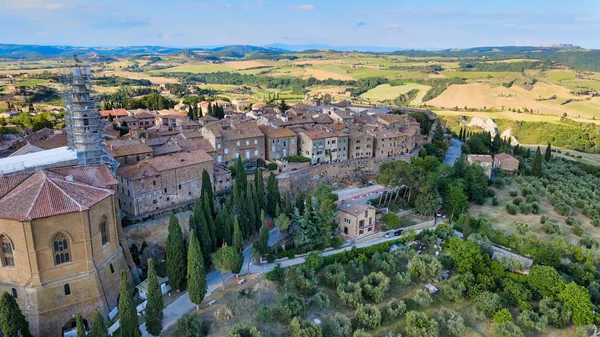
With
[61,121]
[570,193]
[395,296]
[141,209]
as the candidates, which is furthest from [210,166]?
[570,193]

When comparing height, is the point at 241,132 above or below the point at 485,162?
above

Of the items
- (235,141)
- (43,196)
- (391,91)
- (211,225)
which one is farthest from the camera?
(391,91)

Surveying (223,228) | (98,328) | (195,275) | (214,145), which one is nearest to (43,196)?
(98,328)

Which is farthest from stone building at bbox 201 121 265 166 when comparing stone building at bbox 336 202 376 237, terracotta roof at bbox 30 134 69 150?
terracotta roof at bbox 30 134 69 150

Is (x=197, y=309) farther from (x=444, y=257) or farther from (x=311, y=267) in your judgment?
(x=444, y=257)

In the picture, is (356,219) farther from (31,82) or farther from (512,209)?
(31,82)

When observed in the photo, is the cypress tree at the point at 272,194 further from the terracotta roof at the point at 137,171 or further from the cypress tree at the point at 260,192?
the terracotta roof at the point at 137,171

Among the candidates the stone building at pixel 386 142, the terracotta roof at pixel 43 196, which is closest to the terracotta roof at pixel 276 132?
the stone building at pixel 386 142
